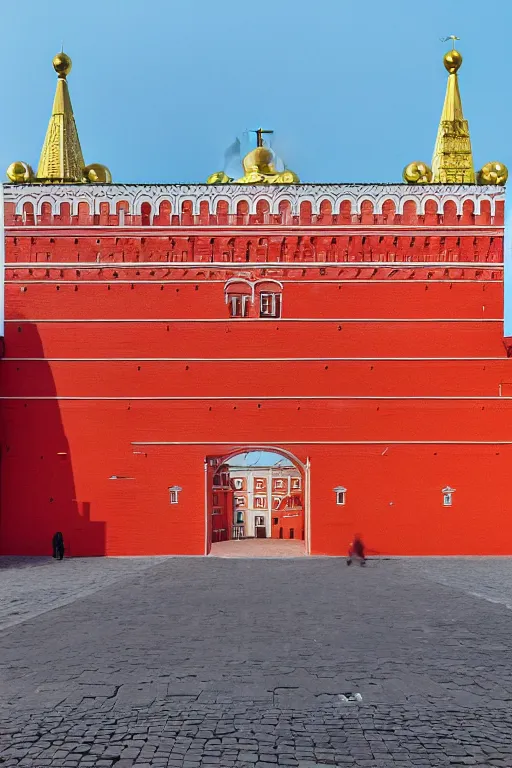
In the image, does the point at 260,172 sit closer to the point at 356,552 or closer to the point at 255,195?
the point at 255,195

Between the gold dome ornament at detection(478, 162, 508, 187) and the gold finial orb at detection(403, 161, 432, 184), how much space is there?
162cm

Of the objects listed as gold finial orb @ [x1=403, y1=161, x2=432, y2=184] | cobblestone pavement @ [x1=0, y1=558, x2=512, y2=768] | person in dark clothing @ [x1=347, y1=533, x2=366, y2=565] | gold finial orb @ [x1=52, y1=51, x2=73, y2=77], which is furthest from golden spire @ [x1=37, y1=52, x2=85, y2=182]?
cobblestone pavement @ [x1=0, y1=558, x2=512, y2=768]

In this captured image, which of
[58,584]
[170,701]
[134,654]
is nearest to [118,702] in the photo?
[170,701]

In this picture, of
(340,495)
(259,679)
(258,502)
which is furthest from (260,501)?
(259,679)

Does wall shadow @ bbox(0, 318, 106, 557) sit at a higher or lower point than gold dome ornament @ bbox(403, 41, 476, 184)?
lower

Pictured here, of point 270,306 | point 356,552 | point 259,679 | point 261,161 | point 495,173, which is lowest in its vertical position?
point 356,552

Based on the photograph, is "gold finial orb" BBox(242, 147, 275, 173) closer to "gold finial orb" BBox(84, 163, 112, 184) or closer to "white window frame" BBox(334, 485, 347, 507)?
"gold finial orb" BBox(84, 163, 112, 184)

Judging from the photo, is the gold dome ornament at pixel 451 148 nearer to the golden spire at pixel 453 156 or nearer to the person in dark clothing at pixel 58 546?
the golden spire at pixel 453 156

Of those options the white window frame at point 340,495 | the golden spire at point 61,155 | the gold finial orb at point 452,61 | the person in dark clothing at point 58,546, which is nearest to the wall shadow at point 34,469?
the person in dark clothing at point 58,546

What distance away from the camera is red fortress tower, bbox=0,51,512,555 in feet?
70.5

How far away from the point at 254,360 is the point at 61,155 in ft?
28.4

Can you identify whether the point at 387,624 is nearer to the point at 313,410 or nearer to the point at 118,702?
the point at 118,702

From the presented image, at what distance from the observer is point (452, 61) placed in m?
24.5

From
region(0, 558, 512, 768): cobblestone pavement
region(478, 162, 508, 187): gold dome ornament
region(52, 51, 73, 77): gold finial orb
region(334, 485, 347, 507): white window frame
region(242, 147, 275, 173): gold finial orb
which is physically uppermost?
region(52, 51, 73, 77): gold finial orb
